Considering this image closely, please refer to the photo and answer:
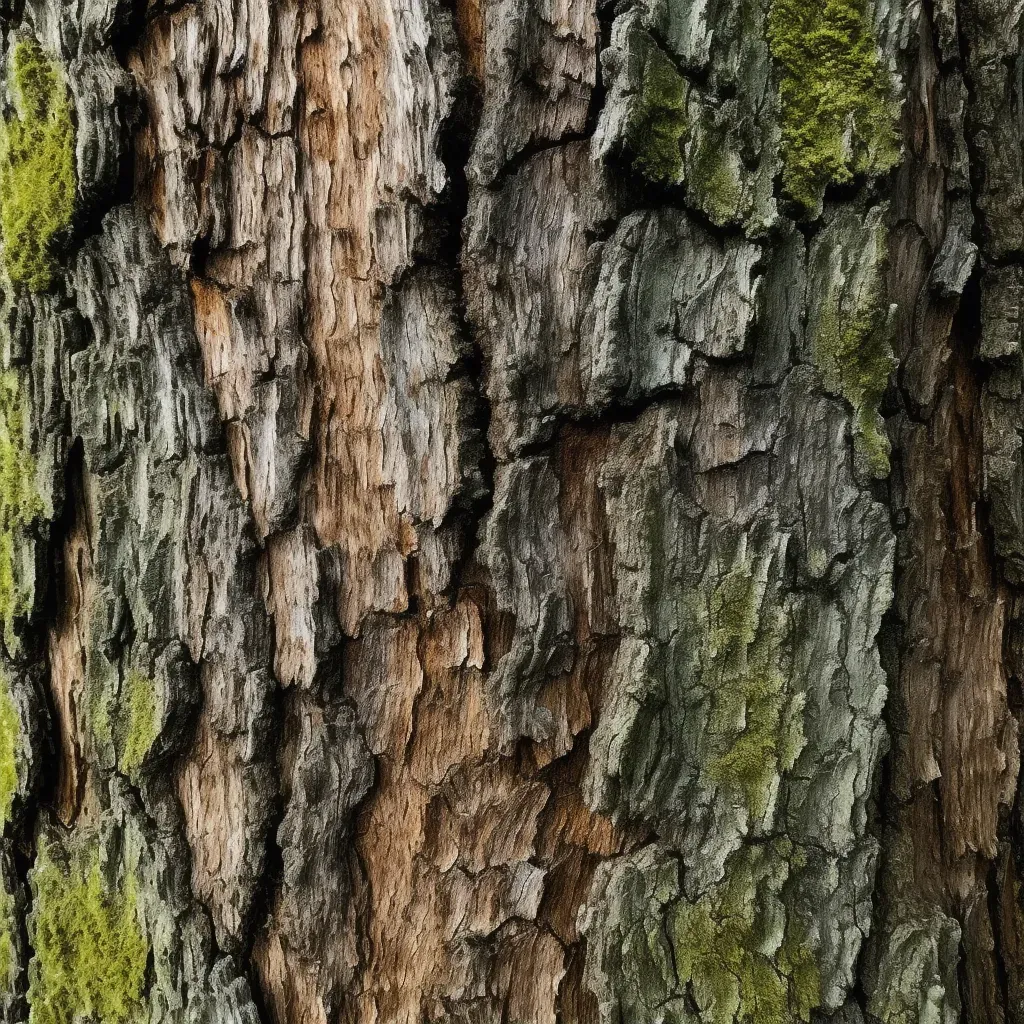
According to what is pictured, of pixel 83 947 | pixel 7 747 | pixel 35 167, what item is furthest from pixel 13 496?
pixel 83 947

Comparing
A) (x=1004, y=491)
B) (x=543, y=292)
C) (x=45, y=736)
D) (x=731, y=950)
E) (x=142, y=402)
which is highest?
(x=543, y=292)

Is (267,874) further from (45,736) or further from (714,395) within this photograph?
(714,395)

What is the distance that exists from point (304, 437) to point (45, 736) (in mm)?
705

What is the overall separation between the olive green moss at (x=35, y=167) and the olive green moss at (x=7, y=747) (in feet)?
2.27

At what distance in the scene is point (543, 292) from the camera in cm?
129

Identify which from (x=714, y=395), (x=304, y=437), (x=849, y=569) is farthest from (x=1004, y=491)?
(x=304, y=437)

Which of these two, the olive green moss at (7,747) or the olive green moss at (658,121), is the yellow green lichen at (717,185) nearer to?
the olive green moss at (658,121)

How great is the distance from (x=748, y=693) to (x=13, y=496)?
124 cm

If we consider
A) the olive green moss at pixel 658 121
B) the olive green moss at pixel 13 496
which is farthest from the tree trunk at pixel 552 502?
the olive green moss at pixel 13 496

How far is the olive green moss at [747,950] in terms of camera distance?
131 cm

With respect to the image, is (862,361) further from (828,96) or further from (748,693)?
(748,693)

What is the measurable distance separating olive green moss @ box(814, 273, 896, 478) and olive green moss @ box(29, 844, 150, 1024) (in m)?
1.31

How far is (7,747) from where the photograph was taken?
1567 mm

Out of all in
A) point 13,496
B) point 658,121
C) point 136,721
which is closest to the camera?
point 658,121
